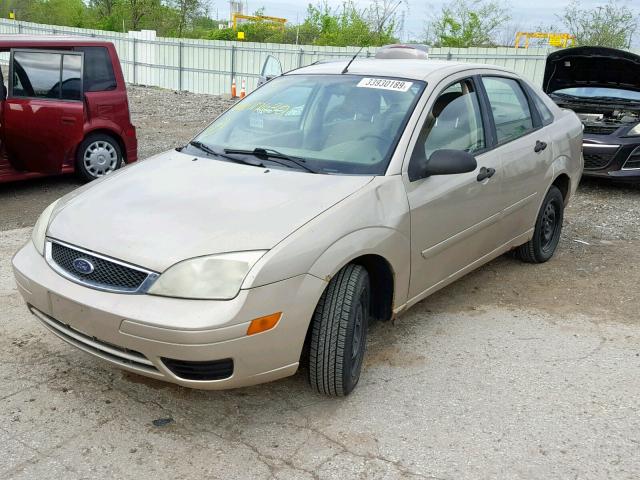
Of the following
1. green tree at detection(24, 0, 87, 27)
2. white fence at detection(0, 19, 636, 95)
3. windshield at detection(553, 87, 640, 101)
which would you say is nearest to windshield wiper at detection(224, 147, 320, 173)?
windshield at detection(553, 87, 640, 101)

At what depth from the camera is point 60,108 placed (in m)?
7.20

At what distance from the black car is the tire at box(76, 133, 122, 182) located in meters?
5.60

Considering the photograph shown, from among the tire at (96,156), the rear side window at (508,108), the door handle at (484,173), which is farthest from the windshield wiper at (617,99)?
the tire at (96,156)

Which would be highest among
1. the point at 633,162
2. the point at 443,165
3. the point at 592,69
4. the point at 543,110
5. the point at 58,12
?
the point at 58,12

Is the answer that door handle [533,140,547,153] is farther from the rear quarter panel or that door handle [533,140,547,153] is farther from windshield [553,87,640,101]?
windshield [553,87,640,101]

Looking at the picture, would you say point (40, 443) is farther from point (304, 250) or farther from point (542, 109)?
point (542, 109)

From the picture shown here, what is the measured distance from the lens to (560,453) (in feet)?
9.62

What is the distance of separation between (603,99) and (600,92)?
0.57ft

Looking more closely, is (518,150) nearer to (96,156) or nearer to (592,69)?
(592,69)

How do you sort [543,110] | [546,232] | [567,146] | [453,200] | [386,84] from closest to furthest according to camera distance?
[453,200]
[386,84]
[543,110]
[567,146]
[546,232]

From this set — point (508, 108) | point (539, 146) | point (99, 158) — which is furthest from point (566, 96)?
point (99, 158)

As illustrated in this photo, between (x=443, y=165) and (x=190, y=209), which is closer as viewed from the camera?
(x=190, y=209)

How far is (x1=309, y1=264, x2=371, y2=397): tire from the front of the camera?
3.05m

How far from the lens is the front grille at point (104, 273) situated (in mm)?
2811
